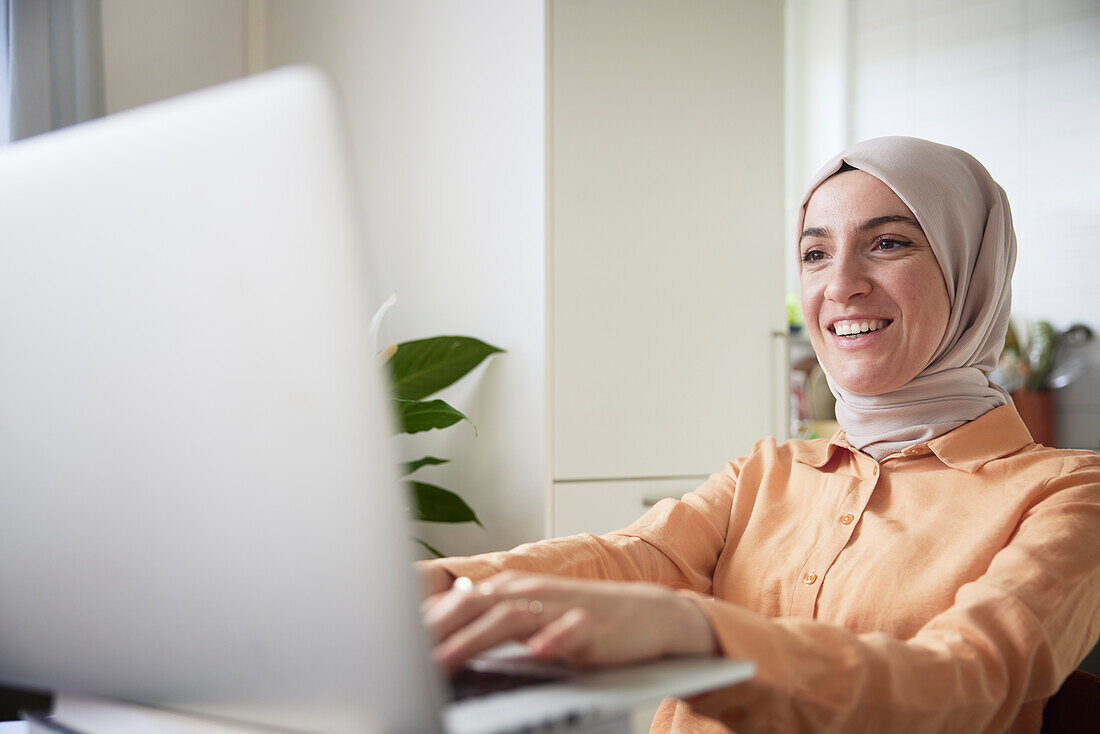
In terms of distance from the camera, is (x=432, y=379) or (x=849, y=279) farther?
(x=432, y=379)

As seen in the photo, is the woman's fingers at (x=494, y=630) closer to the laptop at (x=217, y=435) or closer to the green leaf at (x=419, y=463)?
the laptop at (x=217, y=435)

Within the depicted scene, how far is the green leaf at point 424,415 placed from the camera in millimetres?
1861

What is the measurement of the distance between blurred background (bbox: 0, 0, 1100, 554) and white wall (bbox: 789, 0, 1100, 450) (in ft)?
3.72

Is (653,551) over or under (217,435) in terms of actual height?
under

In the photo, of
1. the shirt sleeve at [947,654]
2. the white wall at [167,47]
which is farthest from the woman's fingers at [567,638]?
the white wall at [167,47]

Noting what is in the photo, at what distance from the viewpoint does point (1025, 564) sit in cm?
83

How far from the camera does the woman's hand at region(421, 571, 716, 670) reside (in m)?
0.54

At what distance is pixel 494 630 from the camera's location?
0.54m

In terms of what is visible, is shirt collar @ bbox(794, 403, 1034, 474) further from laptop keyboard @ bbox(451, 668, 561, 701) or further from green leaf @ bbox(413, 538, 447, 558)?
green leaf @ bbox(413, 538, 447, 558)

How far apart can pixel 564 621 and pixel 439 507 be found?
1437mm

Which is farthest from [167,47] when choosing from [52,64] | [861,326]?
[861,326]

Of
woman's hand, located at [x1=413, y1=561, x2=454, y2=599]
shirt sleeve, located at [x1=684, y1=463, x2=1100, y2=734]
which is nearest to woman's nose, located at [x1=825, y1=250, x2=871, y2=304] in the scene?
shirt sleeve, located at [x1=684, y1=463, x2=1100, y2=734]

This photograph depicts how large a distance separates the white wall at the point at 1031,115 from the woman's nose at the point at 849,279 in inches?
88.0

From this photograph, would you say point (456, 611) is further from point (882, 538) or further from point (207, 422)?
point (882, 538)
